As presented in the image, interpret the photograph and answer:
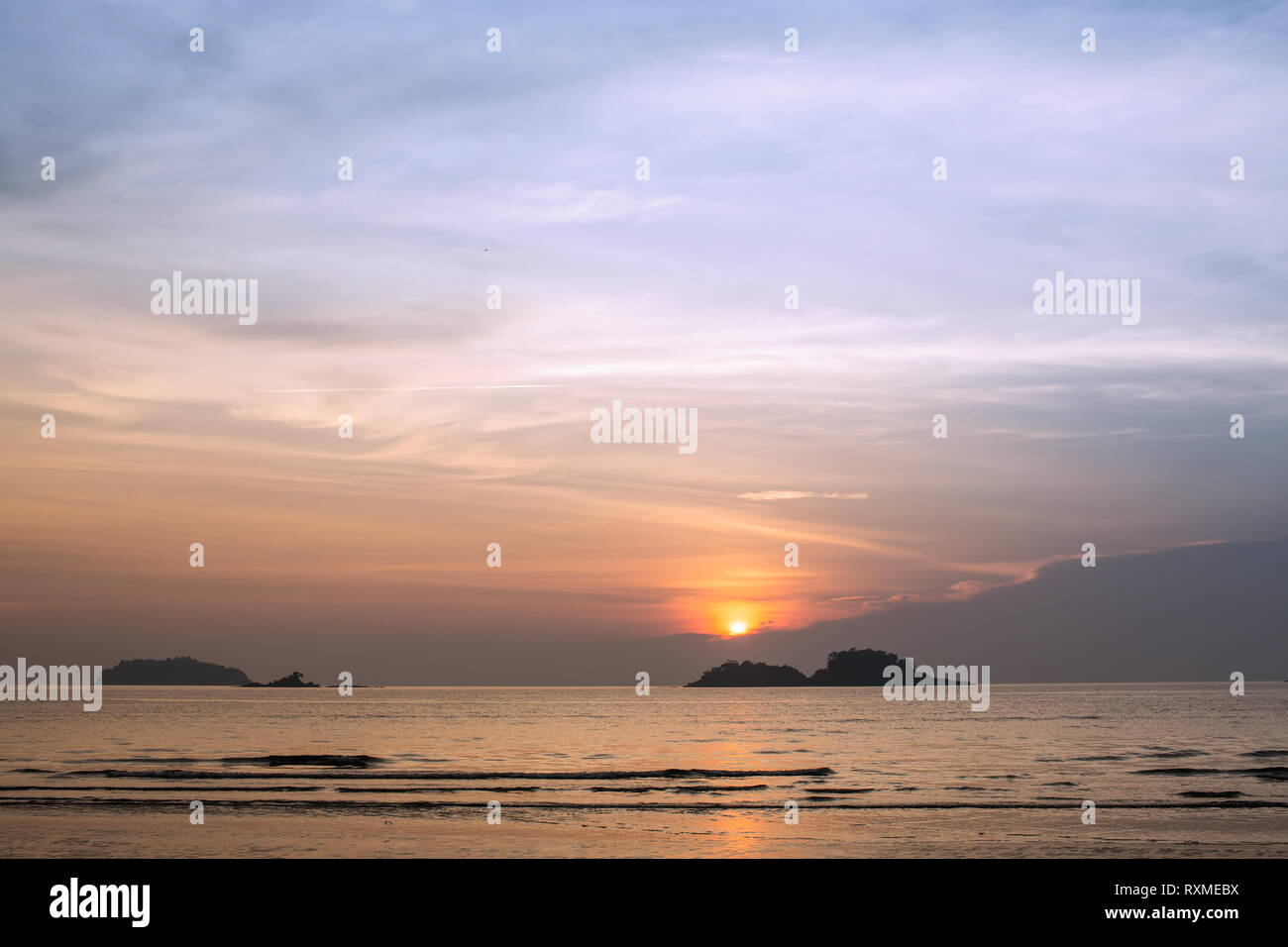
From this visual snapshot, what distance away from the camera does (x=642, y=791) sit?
42.6 metres

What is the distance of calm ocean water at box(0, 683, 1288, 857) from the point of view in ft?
93.4

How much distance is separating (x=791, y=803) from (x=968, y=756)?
2586cm

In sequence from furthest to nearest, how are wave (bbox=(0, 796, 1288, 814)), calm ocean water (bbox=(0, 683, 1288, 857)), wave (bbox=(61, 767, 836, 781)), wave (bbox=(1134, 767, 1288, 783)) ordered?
wave (bbox=(1134, 767, 1288, 783)) → wave (bbox=(61, 767, 836, 781)) → wave (bbox=(0, 796, 1288, 814)) → calm ocean water (bbox=(0, 683, 1288, 857))

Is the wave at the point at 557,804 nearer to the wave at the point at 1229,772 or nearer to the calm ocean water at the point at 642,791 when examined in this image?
the calm ocean water at the point at 642,791
